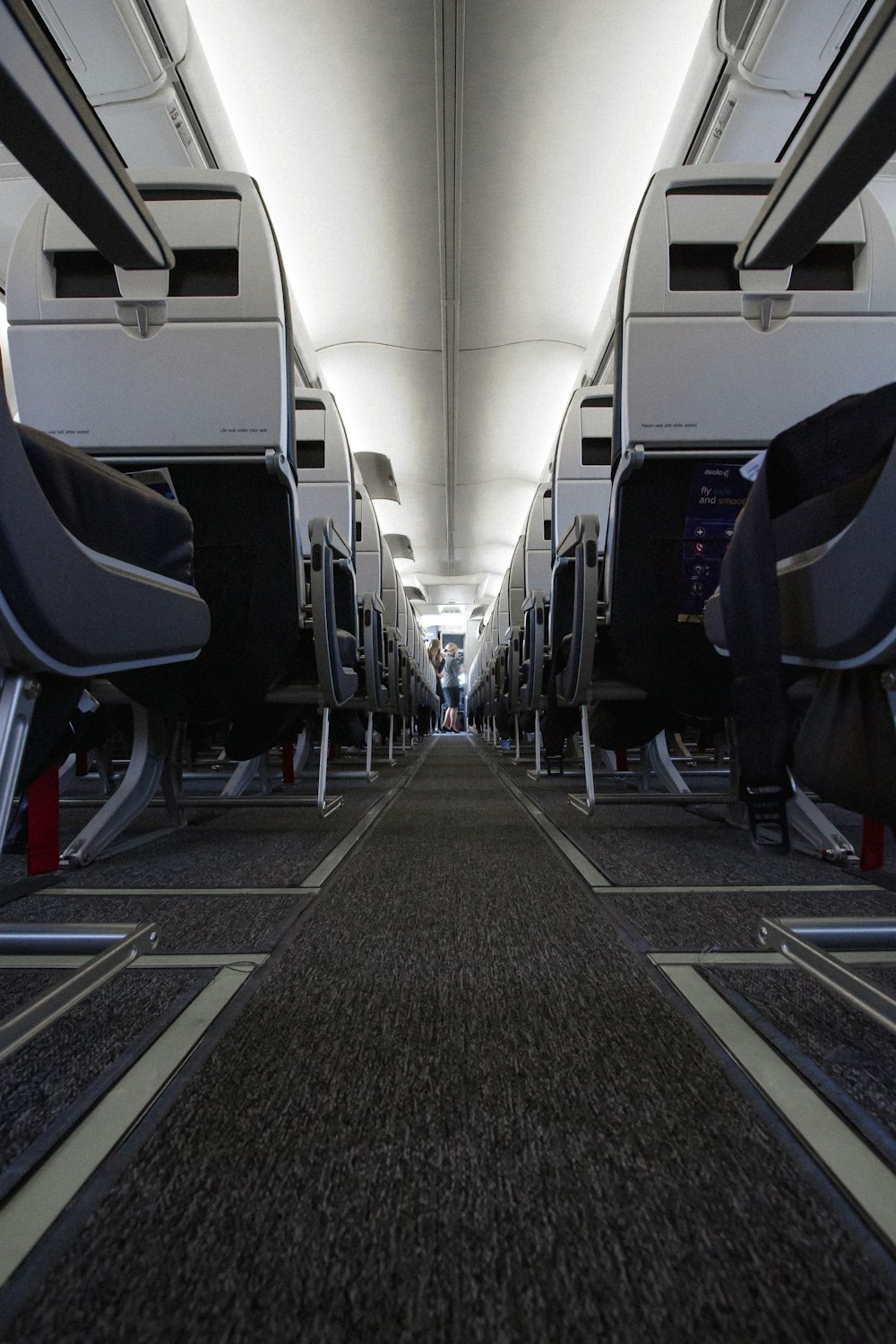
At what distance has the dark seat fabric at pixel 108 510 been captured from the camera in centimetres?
71

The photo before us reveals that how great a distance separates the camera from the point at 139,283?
151 centimetres

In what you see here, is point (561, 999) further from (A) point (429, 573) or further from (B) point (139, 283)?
(A) point (429, 573)

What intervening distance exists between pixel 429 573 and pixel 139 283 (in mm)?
14390

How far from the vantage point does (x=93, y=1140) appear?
0.49 m

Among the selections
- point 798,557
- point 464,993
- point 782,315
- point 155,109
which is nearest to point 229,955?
point 464,993

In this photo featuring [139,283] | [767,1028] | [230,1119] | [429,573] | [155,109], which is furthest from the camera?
[429,573]

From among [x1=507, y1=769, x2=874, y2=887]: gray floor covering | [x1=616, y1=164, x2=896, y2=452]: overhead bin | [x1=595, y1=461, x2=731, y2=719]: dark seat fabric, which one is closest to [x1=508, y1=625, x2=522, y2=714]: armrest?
[x1=507, y1=769, x2=874, y2=887]: gray floor covering

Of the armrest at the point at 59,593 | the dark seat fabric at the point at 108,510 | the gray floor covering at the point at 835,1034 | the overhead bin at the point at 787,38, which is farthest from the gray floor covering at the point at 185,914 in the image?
the overhead bin at the point at 787,38

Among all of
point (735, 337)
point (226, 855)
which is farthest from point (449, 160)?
point (226, 855)

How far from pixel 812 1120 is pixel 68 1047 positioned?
2.09ft

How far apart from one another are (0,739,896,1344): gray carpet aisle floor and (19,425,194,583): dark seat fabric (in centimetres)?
55

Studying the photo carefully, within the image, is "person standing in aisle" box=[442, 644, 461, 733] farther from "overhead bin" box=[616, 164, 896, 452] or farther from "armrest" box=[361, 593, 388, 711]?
"overhead bin" box=[616, 164, 896, 452]

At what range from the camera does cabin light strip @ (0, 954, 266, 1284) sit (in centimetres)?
40

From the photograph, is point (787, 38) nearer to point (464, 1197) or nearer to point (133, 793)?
point (133, 793)
